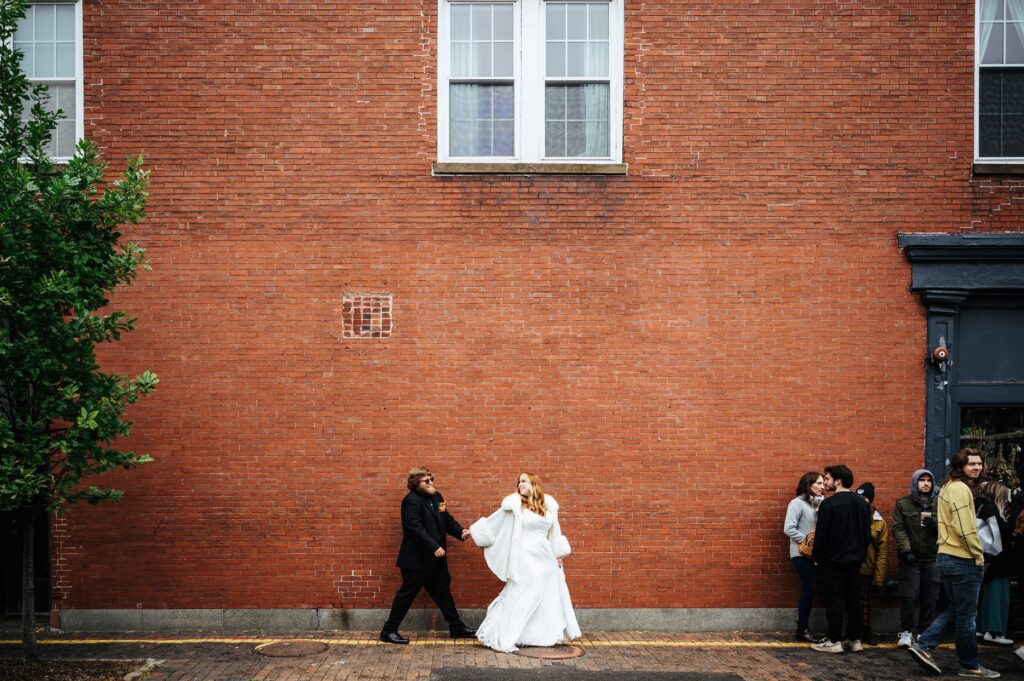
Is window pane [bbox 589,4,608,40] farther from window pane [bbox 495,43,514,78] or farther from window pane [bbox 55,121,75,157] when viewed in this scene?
window pane [bbox 55,121,75,157]

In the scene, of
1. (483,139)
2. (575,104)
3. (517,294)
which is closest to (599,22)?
(575,104)

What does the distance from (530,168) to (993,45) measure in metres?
5.76

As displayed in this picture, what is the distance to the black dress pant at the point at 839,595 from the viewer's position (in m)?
9.05

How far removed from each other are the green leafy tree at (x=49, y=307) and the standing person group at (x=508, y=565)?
295 centimetres

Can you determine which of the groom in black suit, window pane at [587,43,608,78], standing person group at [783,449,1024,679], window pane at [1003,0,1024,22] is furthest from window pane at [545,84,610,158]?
window pane at [1003,0,1024,22]

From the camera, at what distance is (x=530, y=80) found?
10.5 meters

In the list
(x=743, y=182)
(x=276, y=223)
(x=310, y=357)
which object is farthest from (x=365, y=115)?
(x=743, y=182)

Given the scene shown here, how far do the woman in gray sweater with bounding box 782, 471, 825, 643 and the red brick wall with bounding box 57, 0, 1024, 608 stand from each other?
457 mm

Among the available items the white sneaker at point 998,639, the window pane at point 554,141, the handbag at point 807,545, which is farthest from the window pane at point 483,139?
the white sneaker at point 998,639

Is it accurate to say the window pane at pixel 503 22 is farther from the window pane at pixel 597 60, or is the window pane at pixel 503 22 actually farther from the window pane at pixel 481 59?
the window pane at pixel 597 60

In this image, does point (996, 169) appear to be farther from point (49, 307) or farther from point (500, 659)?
point (49, 307)

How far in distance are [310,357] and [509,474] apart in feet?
8.73

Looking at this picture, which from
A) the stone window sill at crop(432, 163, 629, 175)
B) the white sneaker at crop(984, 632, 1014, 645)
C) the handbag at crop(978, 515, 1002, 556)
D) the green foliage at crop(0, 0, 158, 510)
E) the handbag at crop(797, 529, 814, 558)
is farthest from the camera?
the stone window sill at crop(432, 163, 629, 175)

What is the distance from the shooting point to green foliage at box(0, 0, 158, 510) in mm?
7723
